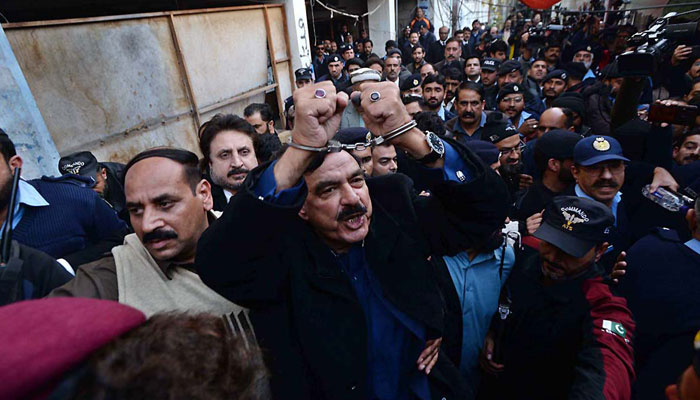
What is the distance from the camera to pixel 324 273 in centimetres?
128

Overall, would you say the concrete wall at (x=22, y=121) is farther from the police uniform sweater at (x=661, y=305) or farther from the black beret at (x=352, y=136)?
the police uniform sweater at (x=661, y=305)

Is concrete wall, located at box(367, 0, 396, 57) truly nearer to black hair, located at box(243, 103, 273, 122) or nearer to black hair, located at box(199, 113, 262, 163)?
black hair, located at box(243, 103, 273, 122)

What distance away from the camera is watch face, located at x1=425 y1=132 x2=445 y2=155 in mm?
1322

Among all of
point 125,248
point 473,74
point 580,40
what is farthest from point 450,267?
point 580,40

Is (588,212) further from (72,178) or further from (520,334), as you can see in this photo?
(72,178)

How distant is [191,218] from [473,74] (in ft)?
20.1

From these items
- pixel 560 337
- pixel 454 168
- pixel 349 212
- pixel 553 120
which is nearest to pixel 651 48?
pixel 553 120

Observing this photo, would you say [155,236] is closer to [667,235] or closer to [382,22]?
[667,235]

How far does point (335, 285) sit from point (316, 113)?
593 mm

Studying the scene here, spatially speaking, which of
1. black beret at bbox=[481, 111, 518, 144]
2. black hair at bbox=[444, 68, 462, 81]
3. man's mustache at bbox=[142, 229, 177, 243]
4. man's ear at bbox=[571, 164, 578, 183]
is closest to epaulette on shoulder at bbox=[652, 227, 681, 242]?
man's ear at bbox=[571, 164, 578, 183]

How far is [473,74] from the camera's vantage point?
645cm

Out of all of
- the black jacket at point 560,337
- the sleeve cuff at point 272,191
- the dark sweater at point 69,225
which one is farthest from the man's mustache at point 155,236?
the black jacket at point 560,337

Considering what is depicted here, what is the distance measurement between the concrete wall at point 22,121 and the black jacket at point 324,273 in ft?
9.77

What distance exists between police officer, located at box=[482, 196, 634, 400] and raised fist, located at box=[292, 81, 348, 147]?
129 centimetres
